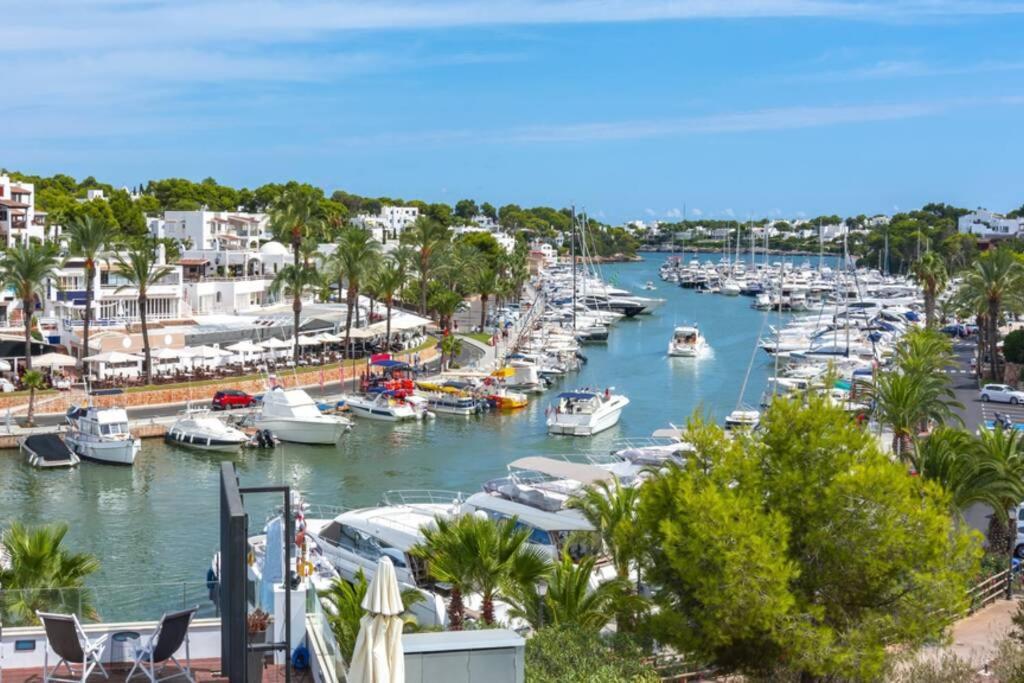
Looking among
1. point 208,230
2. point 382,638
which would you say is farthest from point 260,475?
point 208,230

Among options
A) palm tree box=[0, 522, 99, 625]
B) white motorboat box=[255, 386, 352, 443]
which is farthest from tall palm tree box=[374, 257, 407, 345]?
palm tree box=[0, 522, 99, 625]

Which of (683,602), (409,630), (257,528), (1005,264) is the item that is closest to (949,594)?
(683,602)

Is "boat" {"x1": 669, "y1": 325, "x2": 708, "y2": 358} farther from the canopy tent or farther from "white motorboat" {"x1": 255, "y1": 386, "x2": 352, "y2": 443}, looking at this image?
the canopy tent

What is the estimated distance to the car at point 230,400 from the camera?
54.2 m

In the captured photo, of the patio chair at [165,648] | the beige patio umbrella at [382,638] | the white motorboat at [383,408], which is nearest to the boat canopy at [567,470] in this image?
the beige patio umbrella at [382,638]

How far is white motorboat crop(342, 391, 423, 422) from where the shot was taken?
186ft

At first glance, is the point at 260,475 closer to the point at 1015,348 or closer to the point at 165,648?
the point at 165,648

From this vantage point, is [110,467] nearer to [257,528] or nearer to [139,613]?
[257,528]

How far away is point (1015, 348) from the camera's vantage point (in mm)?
63781

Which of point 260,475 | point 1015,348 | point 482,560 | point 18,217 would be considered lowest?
point 260,475

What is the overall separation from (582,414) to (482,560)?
1440 inches

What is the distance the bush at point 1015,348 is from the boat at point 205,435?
3880 cm

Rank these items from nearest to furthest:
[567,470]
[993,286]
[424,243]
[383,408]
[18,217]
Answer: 1. [567,470]
2. [383,408]
3. [993,286]
4. [424,243]
5. [18,217]

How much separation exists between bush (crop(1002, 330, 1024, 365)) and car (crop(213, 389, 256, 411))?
38.0 meters
